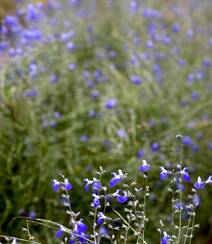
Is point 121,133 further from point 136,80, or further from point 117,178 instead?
point 117,178

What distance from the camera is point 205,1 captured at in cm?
576

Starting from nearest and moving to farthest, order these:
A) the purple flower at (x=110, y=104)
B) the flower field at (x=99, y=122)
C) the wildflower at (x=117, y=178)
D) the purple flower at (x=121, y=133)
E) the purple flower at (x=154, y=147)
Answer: the wildflower at (x=117, y=178)
the purple flower at (x=154, y=147)
the flower field at (x=99, y=122)
the purple flower at (x=121, y=133)
the purple flower at (x=110, y=104)

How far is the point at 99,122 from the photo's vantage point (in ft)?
11.5

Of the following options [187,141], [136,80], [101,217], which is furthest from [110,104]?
[101,217]

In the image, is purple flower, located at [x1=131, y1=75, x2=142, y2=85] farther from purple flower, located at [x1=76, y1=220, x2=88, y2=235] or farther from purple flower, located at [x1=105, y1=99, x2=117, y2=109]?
purple flower, located at [x1=76, y1=220, x2=88, y2=235]

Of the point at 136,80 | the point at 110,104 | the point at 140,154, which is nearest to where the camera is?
the point at 140,154

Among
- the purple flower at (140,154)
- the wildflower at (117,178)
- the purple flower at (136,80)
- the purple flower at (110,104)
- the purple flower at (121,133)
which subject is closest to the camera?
the wildflower at (117,178)

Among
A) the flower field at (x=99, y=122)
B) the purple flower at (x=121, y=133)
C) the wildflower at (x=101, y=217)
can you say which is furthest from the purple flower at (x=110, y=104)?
the wildflower at (x=101, y=217)

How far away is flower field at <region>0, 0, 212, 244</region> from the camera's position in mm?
3027

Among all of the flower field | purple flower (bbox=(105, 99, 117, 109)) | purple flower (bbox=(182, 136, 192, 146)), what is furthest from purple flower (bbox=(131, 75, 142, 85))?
purple flower (bbox=(182, 136, 192, 146))

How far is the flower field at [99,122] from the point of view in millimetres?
3027

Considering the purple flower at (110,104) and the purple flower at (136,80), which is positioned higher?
the purple flower at (136,80)

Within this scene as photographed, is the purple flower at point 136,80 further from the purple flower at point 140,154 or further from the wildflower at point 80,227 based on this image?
the wildflower at point 80,227

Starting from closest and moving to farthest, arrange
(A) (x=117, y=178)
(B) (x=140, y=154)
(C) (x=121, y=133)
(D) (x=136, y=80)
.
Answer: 1. (A) (x=117, y=178)
2. (B) (x=140, y=154)
3. (C) (x=121, y=133)
4. (D) (x=136, y=80)
